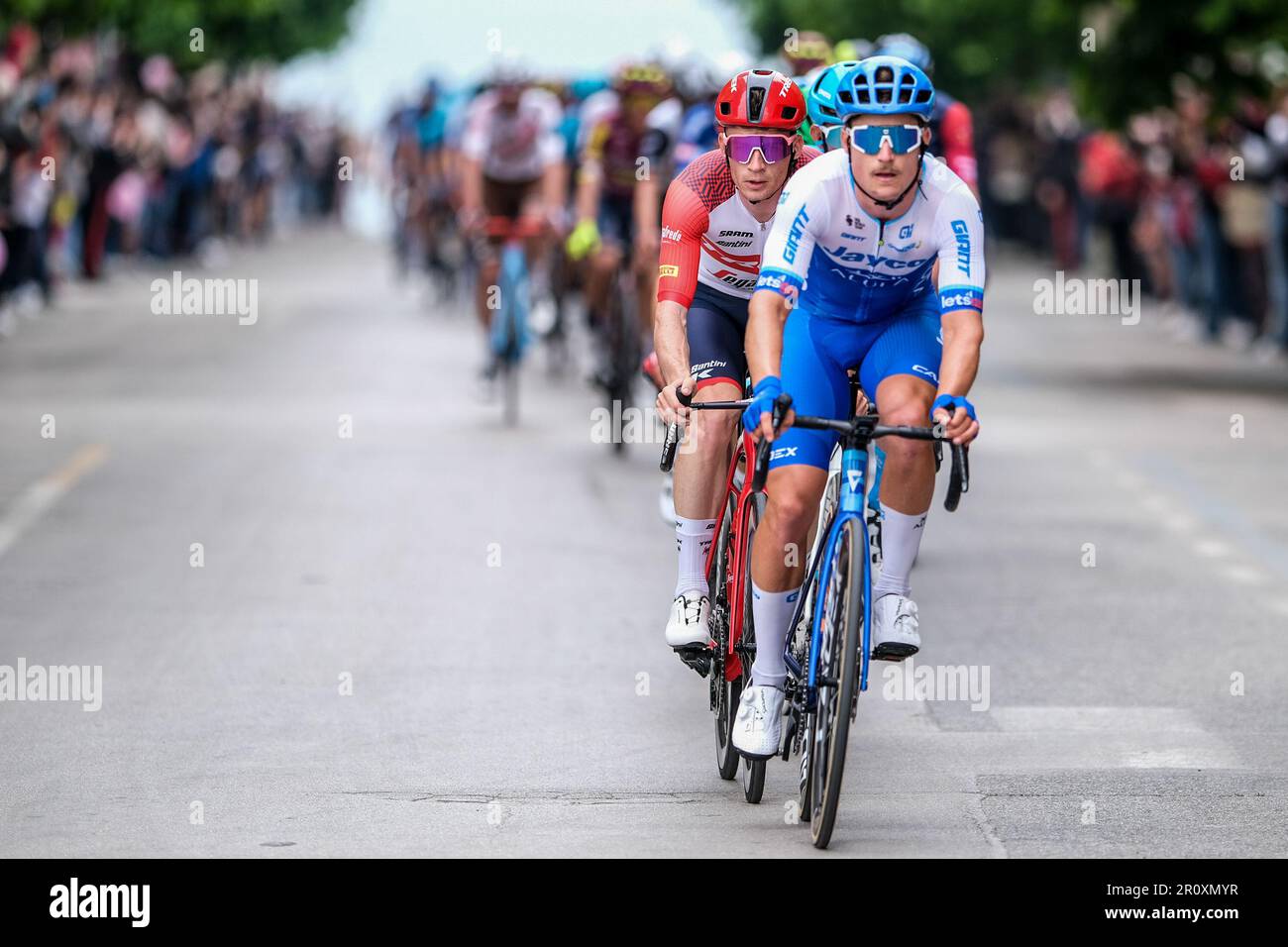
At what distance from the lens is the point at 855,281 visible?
739cm

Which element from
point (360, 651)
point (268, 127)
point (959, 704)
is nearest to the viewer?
point (959, 704)

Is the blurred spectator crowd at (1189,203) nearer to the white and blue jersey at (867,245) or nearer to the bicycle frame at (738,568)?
the bicycle frame at (738,568)

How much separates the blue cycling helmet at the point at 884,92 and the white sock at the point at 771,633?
4.23 ft

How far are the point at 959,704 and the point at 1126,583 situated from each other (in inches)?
112

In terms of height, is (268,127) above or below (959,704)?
above

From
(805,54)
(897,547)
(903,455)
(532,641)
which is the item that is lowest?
(532,641)

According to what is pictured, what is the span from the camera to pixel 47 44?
1395 inches

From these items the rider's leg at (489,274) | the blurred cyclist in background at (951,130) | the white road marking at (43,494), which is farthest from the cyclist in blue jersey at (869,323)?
the rider's leg at (489,274)

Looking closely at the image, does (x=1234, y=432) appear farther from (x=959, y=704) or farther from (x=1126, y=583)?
(x=959, y=704)

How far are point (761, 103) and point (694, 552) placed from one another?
51.5 inches

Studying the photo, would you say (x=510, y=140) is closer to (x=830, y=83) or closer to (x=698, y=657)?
(x=698, y=657)

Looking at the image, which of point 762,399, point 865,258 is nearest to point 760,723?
point 762,399
